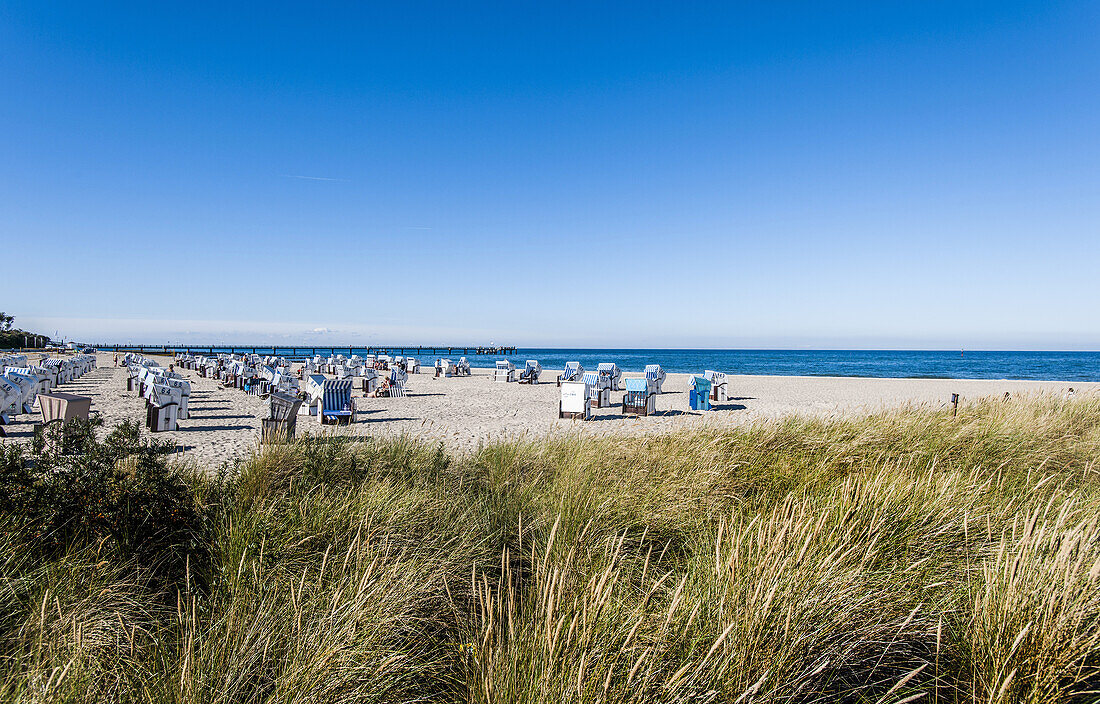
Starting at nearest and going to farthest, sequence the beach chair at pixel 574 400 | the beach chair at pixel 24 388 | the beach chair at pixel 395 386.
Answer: the beach chair at pixel 24 388 < the beach chair at pixel 574 400 < the beach chair at pixel 395 386

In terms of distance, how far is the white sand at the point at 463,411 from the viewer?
864 cm

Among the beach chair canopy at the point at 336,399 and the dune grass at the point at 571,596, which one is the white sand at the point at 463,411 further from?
the dune grass at the point at 571,596

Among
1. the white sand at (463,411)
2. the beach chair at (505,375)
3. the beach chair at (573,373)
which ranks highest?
the beach chair at (573,373)

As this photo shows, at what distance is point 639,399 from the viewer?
13.9 meters

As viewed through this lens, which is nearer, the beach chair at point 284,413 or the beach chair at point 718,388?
the beach chair at point 284,413

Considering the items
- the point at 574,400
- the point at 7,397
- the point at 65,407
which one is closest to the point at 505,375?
the point at 574,400

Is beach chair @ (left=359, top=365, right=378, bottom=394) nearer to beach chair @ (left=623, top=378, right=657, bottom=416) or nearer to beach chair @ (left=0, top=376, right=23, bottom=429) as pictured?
beach chair @ (left=0, top=376, right=23, bottom=429)

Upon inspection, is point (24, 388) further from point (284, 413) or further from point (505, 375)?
point (505, 375)

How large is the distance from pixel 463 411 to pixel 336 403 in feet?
10.7

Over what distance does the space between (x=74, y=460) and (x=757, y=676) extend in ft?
12.5

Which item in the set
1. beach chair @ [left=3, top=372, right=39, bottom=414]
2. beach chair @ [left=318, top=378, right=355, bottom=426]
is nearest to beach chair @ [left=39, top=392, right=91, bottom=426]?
beach chair @ [left=3, top=372, right=39, bottom=414]

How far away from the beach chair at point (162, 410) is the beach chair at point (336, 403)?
2672mm

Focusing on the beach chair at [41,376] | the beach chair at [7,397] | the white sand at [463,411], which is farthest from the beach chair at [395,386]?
the beach chair at [7,397]

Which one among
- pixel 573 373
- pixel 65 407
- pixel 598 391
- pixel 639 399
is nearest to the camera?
pixel 65 407
